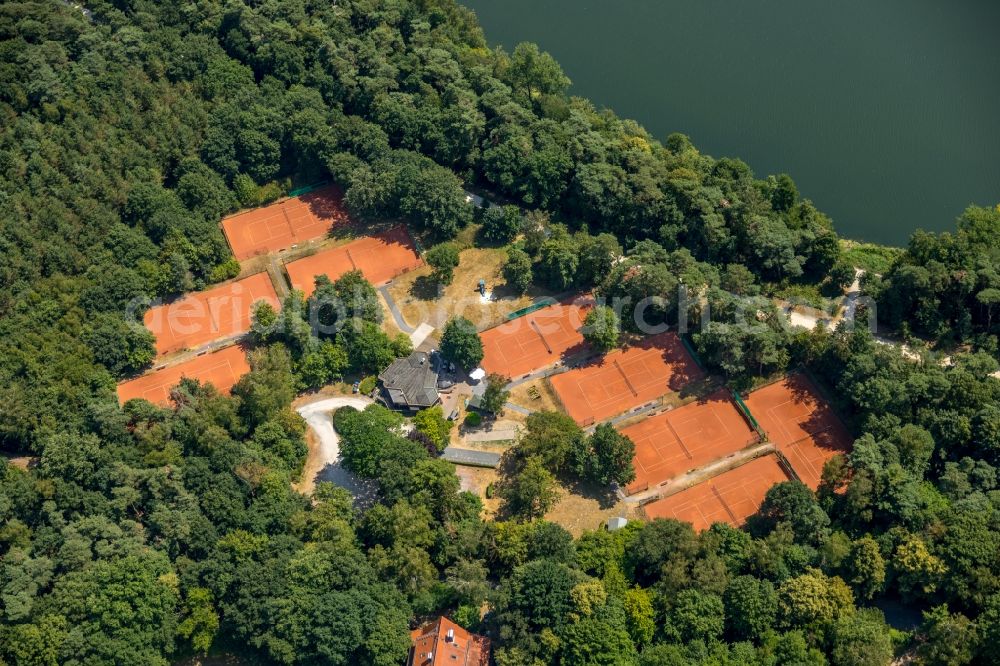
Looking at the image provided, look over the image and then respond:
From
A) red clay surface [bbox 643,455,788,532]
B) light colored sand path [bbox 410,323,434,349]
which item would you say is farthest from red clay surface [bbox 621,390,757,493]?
light colored sand path [bbox 410,323,434,349]

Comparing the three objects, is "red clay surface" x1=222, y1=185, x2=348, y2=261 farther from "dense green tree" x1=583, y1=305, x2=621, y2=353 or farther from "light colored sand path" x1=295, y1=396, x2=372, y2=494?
"dense green tree" x1=583, y1=305, x2=621, y2=353

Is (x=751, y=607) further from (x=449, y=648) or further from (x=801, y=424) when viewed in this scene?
(x=449, y=648)

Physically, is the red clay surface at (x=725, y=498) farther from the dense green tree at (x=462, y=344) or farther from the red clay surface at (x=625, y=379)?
the dense green tree at (x=462, y=344)

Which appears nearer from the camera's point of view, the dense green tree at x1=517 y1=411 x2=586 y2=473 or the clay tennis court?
the dense green tree at x1=517 y1=411 x2=586 y2=473

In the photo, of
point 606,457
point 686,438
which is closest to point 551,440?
point 606,457

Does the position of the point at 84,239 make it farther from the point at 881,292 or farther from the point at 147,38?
the point at 881,292

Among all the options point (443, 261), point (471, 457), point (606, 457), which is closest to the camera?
point (606, 457)
